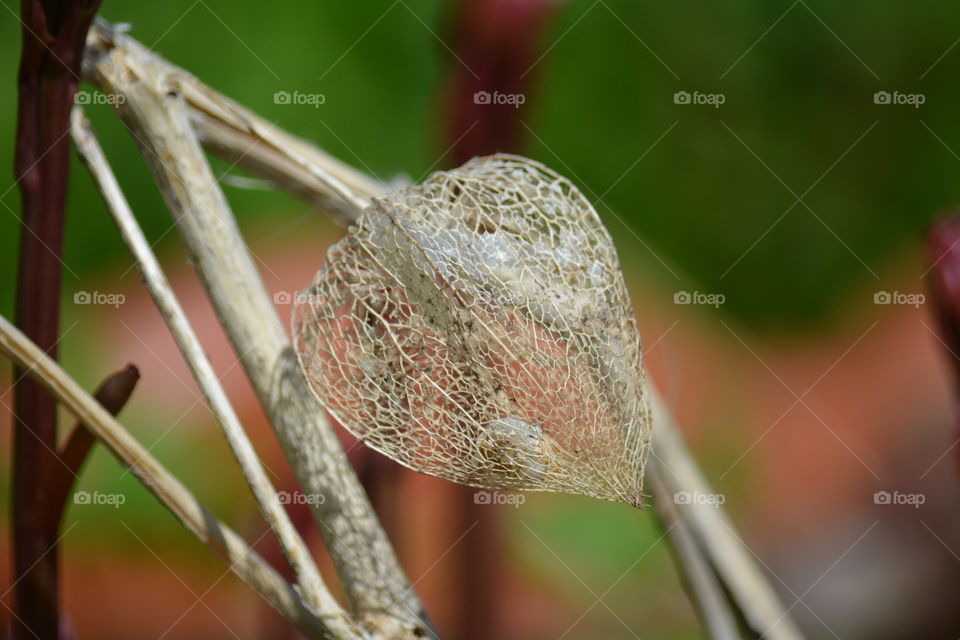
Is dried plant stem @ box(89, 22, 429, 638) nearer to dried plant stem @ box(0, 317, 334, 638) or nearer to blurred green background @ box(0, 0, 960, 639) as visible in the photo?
dried plant stem @ box(0, 317, 334, 638)

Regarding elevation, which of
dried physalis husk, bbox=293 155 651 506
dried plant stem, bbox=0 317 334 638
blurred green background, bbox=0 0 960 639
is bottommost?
dried plant stem, bbox=0 317 334 638

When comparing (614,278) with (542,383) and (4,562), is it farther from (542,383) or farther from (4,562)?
(4,562)

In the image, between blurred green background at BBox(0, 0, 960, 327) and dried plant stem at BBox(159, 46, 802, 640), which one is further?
blurred green background at BBox(0, 0, 960, 327)

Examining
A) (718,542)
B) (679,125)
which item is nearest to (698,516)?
(718,542)

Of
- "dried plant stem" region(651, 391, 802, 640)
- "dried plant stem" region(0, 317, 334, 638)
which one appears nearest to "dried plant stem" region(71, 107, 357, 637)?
"dried plant stem" region(0, 317, 334, 638)

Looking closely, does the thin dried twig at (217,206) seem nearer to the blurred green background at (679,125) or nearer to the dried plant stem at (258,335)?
the dried plant stem at (258,335)

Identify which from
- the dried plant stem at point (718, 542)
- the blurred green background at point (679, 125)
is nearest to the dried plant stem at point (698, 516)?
the dried plant stem at point (718, 542)

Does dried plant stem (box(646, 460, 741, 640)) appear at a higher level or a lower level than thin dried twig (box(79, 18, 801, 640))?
lower

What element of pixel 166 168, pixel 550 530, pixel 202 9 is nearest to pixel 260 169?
pixel 166 168
